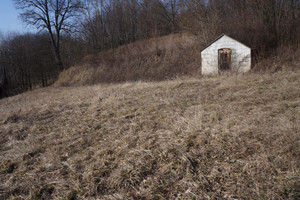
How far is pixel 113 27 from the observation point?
2386cm

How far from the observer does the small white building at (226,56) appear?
928cm

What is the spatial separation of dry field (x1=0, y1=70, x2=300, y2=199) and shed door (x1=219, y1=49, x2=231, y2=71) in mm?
5361

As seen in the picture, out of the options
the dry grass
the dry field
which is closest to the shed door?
the dry grass

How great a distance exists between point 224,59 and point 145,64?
6653 mm

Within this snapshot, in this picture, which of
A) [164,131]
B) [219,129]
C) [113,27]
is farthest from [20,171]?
[113,27]

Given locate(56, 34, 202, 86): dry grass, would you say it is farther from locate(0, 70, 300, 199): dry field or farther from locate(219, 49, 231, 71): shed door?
locate(0, 70, 300, 199): dry field

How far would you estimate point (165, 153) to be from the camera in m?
2.66

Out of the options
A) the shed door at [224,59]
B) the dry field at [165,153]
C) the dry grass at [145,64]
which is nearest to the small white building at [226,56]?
the shed door at [224,59]

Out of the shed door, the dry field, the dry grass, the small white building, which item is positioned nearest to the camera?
the dry field

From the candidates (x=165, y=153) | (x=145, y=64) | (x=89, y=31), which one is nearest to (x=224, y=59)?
(x=145, y=64)

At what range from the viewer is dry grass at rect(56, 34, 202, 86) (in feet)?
43.3

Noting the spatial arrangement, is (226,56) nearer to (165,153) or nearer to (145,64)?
(145,64)

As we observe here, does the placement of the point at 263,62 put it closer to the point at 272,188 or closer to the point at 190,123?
the point at 190,123

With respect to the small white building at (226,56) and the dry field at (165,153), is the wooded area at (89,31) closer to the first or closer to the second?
the small white building at (226,56)
